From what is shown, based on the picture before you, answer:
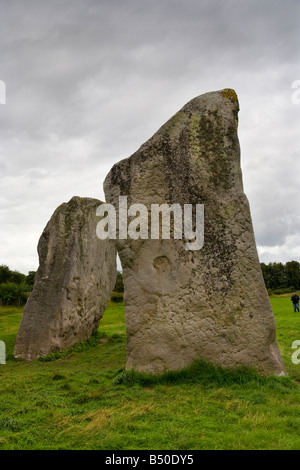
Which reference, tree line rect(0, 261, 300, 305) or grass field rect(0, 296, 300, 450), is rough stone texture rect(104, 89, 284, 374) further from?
tree line rect(0, 261, 300, 305)

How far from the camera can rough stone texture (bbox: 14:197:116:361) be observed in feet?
44.3

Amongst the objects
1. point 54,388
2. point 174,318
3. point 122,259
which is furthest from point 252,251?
point 54,388

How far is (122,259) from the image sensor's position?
888 cm

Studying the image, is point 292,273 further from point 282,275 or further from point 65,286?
point 65,286

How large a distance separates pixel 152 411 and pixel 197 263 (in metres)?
3.26

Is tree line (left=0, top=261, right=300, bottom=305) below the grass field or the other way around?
the other way around

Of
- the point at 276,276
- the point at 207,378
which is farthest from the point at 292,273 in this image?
the point at 207,378

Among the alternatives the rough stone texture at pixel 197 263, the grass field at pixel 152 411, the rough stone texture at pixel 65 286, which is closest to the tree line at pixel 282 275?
the rough stone texture at pixel 65 286

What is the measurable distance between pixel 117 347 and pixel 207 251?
24.2ft

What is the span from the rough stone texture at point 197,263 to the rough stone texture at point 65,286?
5.61 metres

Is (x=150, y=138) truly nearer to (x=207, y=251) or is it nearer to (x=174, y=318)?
(x=207, y=251)

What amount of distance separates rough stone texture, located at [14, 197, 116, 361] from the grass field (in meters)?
3.52

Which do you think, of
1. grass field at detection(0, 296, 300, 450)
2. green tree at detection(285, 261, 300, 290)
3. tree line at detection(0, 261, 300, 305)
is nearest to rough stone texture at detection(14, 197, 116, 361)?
grass field at detection(0, 296, 300, 450)

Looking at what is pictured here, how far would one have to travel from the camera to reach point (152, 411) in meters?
6.20
